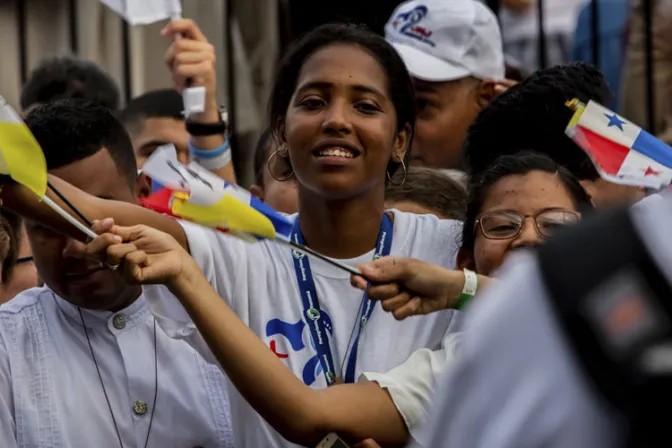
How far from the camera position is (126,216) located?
10.1ft

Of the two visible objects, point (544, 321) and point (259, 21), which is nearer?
point (544, 321)

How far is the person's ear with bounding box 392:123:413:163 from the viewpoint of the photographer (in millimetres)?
3616

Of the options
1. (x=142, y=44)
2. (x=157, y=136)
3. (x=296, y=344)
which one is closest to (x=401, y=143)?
(x=296, y=344)

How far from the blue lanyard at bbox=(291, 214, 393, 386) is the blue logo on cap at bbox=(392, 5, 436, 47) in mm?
1913

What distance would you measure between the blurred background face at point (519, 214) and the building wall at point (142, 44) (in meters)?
3.26

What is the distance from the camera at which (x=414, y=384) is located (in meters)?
2.91

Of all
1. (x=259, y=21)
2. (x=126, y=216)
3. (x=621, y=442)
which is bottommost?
(x=259, y=21)

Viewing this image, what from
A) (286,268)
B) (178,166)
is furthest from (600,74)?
(178,166)

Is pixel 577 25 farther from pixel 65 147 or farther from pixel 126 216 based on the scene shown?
pixel 126 216

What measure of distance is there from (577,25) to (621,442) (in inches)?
216

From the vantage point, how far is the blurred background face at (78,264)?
346cm

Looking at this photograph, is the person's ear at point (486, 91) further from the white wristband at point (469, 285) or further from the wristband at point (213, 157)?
the white wristband at point (469, 285)

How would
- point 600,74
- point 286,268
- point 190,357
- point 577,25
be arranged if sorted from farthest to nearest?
1. point 577,25
2. point 600,74
3. point 190,357
4. point 286,268

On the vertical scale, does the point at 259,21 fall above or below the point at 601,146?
below
